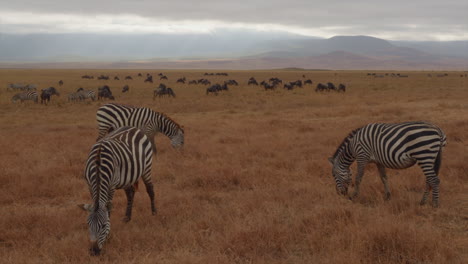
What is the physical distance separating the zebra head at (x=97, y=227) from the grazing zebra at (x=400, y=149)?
4.56m

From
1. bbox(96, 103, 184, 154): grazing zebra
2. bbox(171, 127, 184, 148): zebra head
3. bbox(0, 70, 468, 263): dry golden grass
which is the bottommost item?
bbox(0, 70, 468, 263): dry golden grass

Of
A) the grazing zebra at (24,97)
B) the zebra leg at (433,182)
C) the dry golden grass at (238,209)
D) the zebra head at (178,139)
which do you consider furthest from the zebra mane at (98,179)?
the grazing zebra at (24,97)

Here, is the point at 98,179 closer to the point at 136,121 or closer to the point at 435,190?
the point at 435,190

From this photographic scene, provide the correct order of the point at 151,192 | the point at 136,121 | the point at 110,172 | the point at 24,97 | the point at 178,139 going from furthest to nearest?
the point at 24,97 < the point at 178,139 < the point at 136,121 < the point at 151,192 < the point at 110,172

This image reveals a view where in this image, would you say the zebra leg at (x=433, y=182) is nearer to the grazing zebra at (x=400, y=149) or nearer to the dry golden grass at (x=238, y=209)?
the grazing zebra at (x=400, y=149)

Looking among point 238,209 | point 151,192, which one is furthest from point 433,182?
point 151,192

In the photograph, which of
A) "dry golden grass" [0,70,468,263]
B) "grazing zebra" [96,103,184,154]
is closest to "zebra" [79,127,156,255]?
"dry golden grass" [0,70,468,263]

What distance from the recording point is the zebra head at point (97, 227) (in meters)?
4.98

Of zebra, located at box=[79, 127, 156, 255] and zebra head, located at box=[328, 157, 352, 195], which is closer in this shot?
zebra, located at box=[79, 127, 156, 255]

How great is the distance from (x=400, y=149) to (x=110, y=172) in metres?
4.85

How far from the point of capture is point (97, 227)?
4980mm

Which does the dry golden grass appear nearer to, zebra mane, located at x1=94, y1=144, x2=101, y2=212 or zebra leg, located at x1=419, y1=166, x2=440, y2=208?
zebra leg, located at x1=419, y1=166, x2=440, y2=208

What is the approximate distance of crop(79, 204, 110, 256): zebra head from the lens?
4977 mm

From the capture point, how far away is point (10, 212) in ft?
23.6
